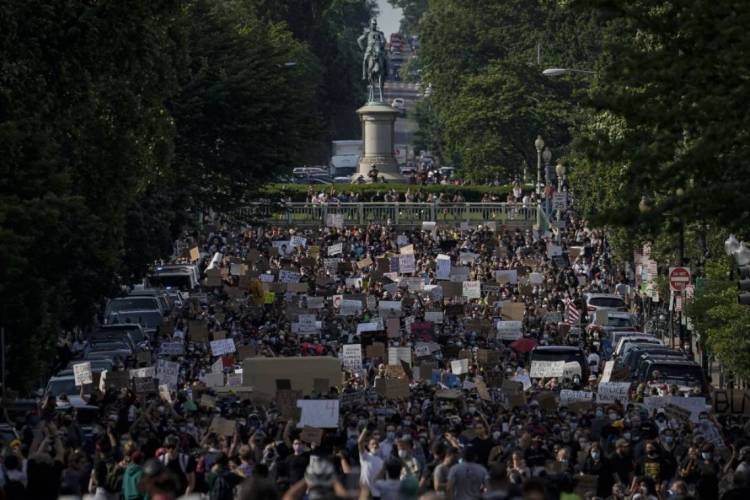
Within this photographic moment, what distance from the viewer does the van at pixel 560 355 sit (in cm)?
4312

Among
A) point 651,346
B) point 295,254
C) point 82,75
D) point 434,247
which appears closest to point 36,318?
point 82,75

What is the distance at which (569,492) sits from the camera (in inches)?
885

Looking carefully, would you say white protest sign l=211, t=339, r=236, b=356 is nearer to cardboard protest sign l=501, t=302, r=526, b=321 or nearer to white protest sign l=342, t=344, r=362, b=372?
white protest sign l=342, t=344, r=362, b=372

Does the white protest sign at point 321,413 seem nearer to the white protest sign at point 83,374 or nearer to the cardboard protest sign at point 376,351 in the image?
the white protest sign at point 83,374

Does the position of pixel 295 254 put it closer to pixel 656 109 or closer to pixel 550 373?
pixel 550 373

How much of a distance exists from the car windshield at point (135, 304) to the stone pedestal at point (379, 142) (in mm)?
39964

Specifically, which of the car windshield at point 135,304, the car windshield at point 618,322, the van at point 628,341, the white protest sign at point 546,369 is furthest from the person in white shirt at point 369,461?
the car windshield at point 618,322

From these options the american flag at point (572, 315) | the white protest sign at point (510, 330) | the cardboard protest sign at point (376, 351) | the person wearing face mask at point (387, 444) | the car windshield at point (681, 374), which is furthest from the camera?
the american flag at point (572, 315)

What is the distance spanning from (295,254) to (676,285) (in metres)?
21.8

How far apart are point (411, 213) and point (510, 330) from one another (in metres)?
33.3

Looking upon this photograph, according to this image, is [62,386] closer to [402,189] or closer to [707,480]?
[707,480]

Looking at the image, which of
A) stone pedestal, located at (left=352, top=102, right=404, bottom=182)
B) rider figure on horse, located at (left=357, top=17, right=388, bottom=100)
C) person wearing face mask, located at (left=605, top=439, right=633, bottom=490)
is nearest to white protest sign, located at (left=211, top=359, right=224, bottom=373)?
person wearing face mask, located at (left=605, top=439, right=633, bottom=490)

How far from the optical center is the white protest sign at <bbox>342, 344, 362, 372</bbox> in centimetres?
4188

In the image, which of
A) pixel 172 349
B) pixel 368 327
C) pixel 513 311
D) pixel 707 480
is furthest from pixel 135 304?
pixel 707 480
